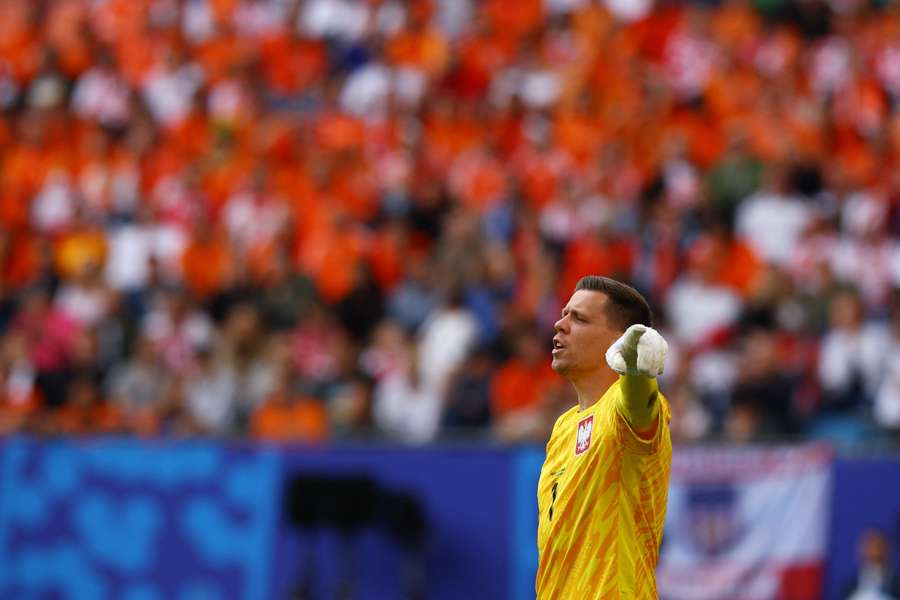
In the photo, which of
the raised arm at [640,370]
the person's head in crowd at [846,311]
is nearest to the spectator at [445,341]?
the person's head in crowd at [846,311]

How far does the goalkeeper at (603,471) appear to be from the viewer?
540cm

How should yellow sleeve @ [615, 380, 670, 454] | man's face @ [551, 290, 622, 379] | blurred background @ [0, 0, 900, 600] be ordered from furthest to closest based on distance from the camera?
blurred background @ [0, 0, 900, 600], man's face @ [551, 290, 622, 379], yellow sleeve @ [615, 380, 670, 454]

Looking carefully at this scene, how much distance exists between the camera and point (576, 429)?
19.2ft

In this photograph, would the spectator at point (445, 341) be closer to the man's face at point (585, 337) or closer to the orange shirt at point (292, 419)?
the orange shirt at point (292, 419)

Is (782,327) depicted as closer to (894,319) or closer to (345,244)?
(894,319)

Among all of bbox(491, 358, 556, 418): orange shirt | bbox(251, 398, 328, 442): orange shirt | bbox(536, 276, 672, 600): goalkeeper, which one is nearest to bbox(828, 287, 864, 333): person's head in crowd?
bbox(491, 358, 556, 418): orange shirt

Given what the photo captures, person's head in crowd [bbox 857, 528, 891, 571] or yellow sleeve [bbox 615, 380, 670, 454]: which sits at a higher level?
yellow sleeve [bbox 615, 380, 670, 454]

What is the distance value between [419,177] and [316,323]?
204cm

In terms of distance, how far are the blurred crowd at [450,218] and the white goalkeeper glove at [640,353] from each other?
692 centimetres

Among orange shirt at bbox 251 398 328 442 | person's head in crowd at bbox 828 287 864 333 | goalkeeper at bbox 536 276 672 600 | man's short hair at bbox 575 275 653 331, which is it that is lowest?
goalkeeper at bbox 536 276 672 600

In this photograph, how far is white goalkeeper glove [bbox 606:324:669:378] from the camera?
16.2ft

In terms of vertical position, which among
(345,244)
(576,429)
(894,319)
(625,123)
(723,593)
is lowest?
(723,593)

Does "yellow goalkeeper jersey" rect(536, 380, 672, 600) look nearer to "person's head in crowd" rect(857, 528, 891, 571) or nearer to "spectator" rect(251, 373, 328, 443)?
"person's head in crowd" rect(857, 528, 891, 571)

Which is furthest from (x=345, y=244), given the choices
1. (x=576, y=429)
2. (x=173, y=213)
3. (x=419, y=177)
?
(x=576, y=429)
